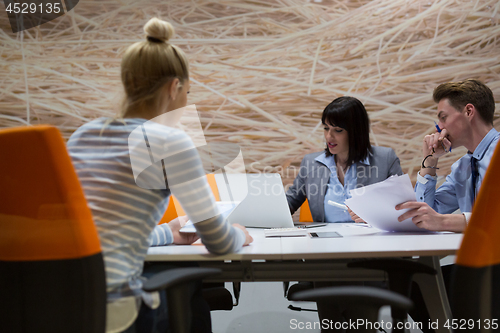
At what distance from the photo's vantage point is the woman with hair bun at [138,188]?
869 millimetres

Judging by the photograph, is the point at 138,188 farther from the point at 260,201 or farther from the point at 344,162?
the point at 344,162

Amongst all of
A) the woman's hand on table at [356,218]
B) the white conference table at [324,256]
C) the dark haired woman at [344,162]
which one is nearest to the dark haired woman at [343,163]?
the dark haired woman at [344,162]

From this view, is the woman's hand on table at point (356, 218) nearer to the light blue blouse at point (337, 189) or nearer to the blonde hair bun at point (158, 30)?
the light blue blouse at point (337, 189)

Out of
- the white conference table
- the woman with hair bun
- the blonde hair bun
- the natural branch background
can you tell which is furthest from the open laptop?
the natural branch background

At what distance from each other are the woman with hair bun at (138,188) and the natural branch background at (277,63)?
83.8 inches

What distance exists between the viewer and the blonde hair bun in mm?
1020

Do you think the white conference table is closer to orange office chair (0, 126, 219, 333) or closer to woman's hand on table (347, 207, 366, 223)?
orange office chair (0, 126, 219, 333)

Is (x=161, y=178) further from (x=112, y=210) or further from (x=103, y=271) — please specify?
(x=103, y=271)

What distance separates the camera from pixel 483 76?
2.96m

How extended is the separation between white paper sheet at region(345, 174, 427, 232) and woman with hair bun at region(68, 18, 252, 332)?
441 millimetres

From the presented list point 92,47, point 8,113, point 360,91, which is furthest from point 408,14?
point 8,113

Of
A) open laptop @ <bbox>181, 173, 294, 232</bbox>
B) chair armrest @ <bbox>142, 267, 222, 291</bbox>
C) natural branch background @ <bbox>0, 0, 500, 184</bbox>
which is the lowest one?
open laptop @ <bbox>181, 173, 294, 232</bbox>

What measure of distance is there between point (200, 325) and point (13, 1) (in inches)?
140

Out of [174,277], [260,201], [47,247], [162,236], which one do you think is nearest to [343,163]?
[260,201]
